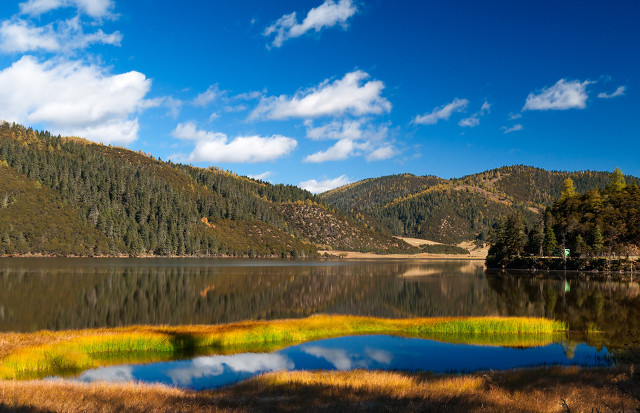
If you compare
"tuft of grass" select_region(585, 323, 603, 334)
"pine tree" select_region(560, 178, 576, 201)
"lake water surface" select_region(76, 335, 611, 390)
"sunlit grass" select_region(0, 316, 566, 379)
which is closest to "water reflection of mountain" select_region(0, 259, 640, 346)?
"tuft of grass" select_region(585, 323, 603, 334)

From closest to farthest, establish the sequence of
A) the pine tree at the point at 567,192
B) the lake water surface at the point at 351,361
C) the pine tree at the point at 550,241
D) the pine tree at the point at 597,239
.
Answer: the lake water surface at the point at 351,361
the pine tree at the point at 597,239
the pine tree at the point at 550,241
the pine tree at the point at 567,192

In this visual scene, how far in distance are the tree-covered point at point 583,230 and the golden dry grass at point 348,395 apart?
13776 cm

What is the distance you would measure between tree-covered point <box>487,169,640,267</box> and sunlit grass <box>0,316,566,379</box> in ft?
381

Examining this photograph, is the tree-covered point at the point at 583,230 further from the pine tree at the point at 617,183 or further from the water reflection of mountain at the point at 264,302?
the water reflection of mountain at the point at 264,302

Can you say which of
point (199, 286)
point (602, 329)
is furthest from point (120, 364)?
point (199, 286)

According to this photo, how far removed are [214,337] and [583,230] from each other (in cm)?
14352

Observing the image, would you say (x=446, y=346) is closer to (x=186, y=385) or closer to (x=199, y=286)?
(x=186, y=385)

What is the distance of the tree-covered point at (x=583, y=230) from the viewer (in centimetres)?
14175

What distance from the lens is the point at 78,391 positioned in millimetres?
19203

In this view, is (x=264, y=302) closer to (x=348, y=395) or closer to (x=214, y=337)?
(x=214, y=337)

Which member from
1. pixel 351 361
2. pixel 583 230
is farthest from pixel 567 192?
pixel 351 361

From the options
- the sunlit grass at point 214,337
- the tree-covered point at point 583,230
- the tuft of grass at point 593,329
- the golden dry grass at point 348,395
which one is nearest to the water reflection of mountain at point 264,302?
the tuft of grass at point 593,329

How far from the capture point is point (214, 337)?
37.4 m

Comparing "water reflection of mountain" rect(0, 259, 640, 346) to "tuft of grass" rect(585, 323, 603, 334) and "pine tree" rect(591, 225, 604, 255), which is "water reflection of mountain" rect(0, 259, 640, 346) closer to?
"tuft of grass" rect(585, 323, 603, 334)
